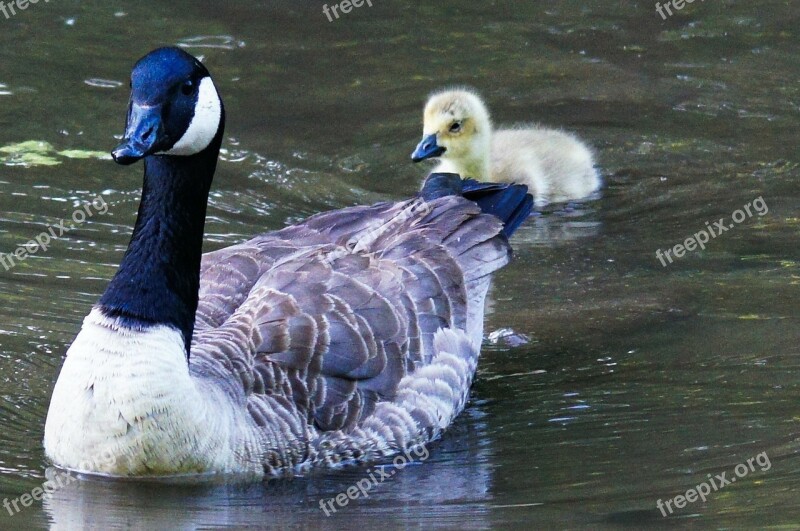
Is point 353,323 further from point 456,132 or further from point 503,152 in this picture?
point 503,152

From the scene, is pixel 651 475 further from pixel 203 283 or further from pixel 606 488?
pixel 203 283

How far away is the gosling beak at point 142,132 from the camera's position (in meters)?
5.15

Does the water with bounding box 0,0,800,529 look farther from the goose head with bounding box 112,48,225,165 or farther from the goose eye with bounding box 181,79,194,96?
the goose eye with bounding box 181,79,194,96

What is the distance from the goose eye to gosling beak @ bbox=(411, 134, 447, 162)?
307cm

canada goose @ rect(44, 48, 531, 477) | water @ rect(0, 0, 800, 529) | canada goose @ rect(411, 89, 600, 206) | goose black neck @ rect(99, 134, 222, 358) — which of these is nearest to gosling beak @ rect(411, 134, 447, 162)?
canada goose @ rect(411, 89, 600, 206)

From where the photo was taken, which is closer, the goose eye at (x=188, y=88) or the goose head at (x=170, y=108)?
the goose head at (x=170, y=108)

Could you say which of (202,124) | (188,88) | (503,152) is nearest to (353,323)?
(202,124)

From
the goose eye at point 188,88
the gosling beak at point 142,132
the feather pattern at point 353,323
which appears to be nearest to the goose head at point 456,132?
the feather pattern at point 353,323

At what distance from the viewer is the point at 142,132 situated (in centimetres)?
528

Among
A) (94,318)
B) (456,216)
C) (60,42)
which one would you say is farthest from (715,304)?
(60,42)

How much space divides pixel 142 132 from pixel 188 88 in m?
0.37

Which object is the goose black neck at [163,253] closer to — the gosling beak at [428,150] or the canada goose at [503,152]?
the gosling beak at [428,150]

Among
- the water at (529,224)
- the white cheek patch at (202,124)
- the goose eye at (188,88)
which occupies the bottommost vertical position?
the water at (529,224)

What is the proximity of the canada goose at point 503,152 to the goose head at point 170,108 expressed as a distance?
316cm
